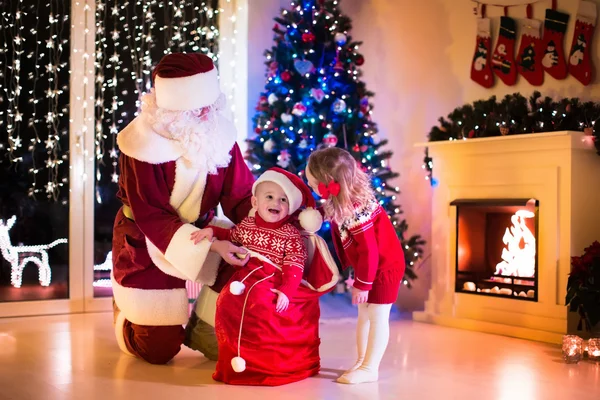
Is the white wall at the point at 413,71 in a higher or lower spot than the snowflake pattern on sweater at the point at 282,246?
higher

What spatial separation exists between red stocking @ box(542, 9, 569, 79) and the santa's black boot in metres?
2.81

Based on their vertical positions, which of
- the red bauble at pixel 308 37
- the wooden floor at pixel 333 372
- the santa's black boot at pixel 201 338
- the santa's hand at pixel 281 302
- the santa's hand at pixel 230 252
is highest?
the red bauble at pixel 308 37

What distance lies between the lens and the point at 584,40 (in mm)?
4738

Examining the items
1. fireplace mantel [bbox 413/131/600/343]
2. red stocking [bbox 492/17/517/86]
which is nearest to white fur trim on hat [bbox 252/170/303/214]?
fireplace mantel [bbox 413/131/600/343]

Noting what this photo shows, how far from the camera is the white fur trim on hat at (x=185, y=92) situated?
3.47 m

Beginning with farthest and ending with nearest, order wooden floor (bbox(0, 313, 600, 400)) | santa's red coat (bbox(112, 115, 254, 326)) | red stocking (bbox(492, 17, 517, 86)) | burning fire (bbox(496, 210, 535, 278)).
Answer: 1. red stocking (bbox(492, 17, 517, 86))
2. burning fire (bbox(496, 210, 535, 278))
3. santa's red coat (bbox(112, 115, 254, 326))
4. wooden floor (bbox(0, 313, 600, 400))

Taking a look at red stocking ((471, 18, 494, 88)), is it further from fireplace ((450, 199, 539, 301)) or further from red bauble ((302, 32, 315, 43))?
red bauble ((302, 32, 315, 43))

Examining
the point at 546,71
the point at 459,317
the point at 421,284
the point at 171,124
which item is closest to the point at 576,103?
the point at 546,71

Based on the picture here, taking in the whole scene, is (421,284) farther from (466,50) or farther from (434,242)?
(466,50)

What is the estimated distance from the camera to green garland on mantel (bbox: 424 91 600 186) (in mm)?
4465

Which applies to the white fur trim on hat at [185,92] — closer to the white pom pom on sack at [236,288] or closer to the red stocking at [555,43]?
the white pom pom on sack at [236,288]

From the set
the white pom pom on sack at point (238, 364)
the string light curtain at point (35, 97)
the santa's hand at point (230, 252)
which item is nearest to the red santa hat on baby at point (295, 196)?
the santa's hand at point (230, 252)

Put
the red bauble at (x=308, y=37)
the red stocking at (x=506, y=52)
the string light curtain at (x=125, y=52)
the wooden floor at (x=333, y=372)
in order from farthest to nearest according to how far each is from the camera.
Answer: the string light curtain at (x=125, y=52) → the red bauble at (x=308, y=37) → the red stocking at (x=506, y=52) → the wooden floor at (x=333, y=372)

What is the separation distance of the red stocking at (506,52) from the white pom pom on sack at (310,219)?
2.49 metres
